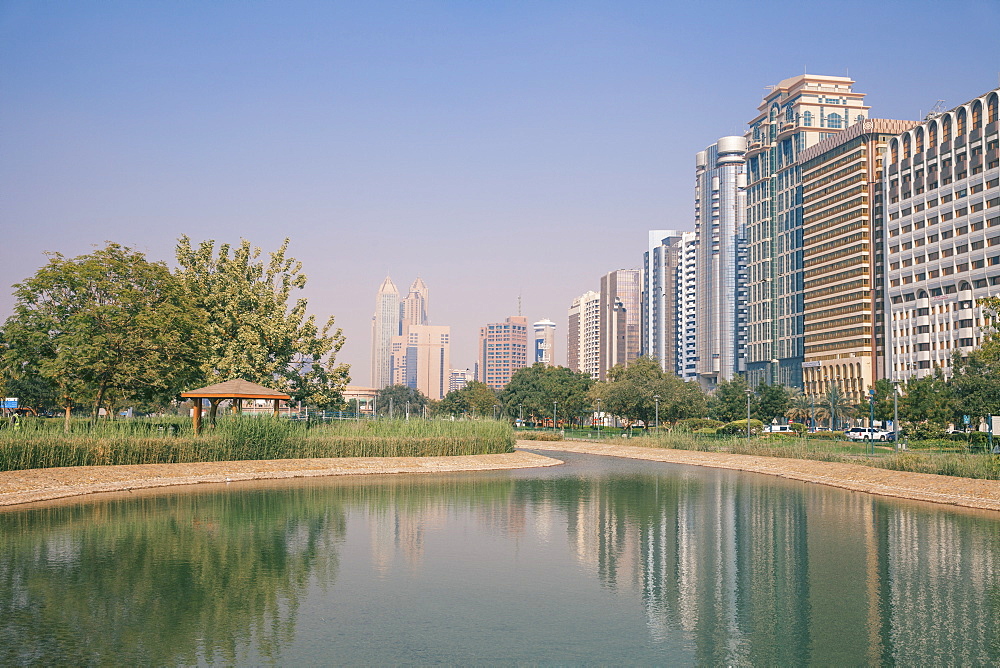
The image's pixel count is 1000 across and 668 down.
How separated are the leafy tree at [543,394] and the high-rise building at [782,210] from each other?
4704 cm

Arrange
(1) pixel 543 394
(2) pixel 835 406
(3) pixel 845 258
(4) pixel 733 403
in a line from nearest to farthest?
(4) pixel 733 403
(1) pixel 543 394
(2) pixel 835 406
(3) pixel 845 258

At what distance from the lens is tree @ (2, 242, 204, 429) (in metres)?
38.4

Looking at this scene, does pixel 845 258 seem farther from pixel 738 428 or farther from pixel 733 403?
pixel 738 428

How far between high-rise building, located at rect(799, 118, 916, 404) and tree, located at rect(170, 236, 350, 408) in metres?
97.9

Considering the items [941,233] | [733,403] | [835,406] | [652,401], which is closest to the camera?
[652,401]

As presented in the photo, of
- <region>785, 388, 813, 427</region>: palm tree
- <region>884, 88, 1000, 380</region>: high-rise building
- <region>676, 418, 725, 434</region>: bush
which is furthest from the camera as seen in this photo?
<region>785, 388, 813, 427</region>: palm tree

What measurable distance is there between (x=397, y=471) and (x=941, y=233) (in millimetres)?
97043

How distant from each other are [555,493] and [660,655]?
19778mm

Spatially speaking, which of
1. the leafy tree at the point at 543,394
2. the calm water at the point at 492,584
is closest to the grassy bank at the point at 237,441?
the calm water at the point at 492,584

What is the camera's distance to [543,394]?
108 meters

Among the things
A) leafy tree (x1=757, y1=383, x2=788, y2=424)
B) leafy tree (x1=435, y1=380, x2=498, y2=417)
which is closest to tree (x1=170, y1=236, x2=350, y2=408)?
leafy tree (x1=757, y1=383, x2=788, y2=424)

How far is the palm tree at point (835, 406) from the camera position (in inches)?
4567

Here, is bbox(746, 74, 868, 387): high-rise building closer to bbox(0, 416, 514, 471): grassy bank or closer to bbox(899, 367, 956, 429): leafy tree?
bbox(899, 367, 956, 429): leafy tree

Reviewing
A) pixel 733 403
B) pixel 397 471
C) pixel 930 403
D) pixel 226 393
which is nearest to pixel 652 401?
pixel 733 403
